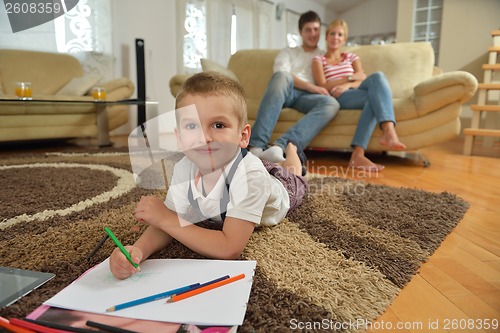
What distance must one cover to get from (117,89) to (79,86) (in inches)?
10.8

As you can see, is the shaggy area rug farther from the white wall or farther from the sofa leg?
the white wall

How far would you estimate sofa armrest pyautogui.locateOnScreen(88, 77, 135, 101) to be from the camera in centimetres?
280

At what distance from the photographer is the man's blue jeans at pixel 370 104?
1791mm

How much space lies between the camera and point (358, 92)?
6.47 feet

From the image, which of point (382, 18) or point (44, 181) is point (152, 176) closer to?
point (44, 181)

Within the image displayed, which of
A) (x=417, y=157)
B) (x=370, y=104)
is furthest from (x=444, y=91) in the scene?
(x=417, y=157)

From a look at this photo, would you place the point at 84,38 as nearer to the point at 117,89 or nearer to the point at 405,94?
the point at 117,89

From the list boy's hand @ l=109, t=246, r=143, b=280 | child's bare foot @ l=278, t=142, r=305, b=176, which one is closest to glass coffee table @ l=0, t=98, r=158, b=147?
child's bare foot @ l=278, t=142, r=305, b=176

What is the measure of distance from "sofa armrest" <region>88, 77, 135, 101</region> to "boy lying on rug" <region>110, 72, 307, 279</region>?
7.54 feet

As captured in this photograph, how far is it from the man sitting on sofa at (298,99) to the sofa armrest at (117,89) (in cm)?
132

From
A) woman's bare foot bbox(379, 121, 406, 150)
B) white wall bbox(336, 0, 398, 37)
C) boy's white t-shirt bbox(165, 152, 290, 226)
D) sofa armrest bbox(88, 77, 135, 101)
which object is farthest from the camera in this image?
white wall bbox(336, 0, 398, 37)

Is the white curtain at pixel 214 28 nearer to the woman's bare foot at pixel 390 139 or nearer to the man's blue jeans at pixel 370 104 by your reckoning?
the man's blue jeans at pixel 370 104

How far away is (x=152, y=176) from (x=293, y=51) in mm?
1431

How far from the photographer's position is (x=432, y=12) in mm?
3768
